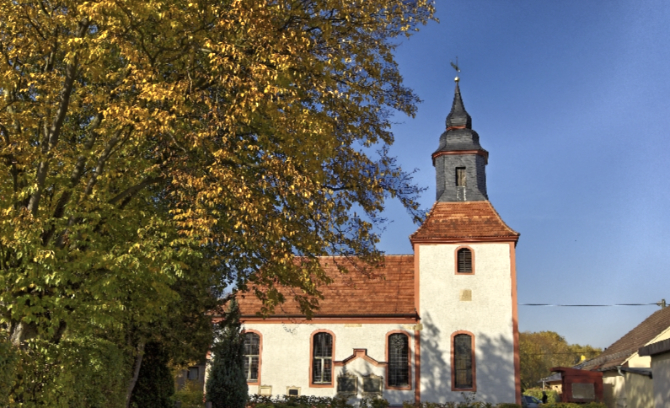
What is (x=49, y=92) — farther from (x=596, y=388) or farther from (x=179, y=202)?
(x=596, y=388)

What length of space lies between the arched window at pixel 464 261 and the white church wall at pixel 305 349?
10.2 feet

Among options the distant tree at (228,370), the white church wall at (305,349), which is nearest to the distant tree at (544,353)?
the white church wall at (305,349)

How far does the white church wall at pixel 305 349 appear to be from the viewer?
2564 cm

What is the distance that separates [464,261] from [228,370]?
1060 centimetres

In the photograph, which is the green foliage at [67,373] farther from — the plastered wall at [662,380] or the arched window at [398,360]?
the arched window at [398,360]

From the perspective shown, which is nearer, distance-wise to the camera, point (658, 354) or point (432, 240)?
point (658, 354)

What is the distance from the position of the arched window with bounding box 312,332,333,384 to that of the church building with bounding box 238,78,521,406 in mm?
43

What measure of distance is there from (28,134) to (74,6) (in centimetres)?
226

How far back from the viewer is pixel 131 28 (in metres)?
10.2

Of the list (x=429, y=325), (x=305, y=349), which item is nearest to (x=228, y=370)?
(x=305, y=349)

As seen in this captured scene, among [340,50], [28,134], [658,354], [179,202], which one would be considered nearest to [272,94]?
[340,50]

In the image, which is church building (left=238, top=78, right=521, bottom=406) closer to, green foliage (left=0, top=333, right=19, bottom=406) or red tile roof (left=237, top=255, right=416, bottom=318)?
red tile roof (left=237, top=255, right=416, bottom=318)

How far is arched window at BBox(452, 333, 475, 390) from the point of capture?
965 inches

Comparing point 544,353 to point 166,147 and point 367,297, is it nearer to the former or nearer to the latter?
point 367,297
